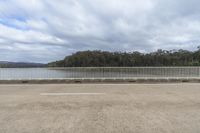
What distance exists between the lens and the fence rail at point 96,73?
15.2 meters

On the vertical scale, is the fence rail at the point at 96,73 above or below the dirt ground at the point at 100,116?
above

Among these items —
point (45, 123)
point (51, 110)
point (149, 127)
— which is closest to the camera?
point (149, 127)

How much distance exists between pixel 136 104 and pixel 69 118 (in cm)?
252

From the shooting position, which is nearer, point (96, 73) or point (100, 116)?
point (100, 116)

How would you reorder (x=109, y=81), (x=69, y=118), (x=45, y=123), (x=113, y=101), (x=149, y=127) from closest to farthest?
1. (x=149, y=127)
2. (x=45, y=123)
3. (x=69, y=118)
4. (x=113, y=101)
5. (x=109, y=81)

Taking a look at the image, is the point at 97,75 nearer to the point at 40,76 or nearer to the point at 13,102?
the point at 40,76

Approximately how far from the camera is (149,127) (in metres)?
4.80

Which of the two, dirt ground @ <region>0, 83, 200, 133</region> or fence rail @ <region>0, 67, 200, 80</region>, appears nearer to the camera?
dirt ground @ <region>0, 83, 200, 133</region>

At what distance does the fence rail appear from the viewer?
49.9 feet

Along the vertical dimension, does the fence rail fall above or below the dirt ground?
above

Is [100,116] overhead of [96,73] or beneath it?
beneath

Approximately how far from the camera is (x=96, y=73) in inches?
607

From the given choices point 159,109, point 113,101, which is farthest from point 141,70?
point 159,109

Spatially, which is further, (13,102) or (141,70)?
(141,70)
